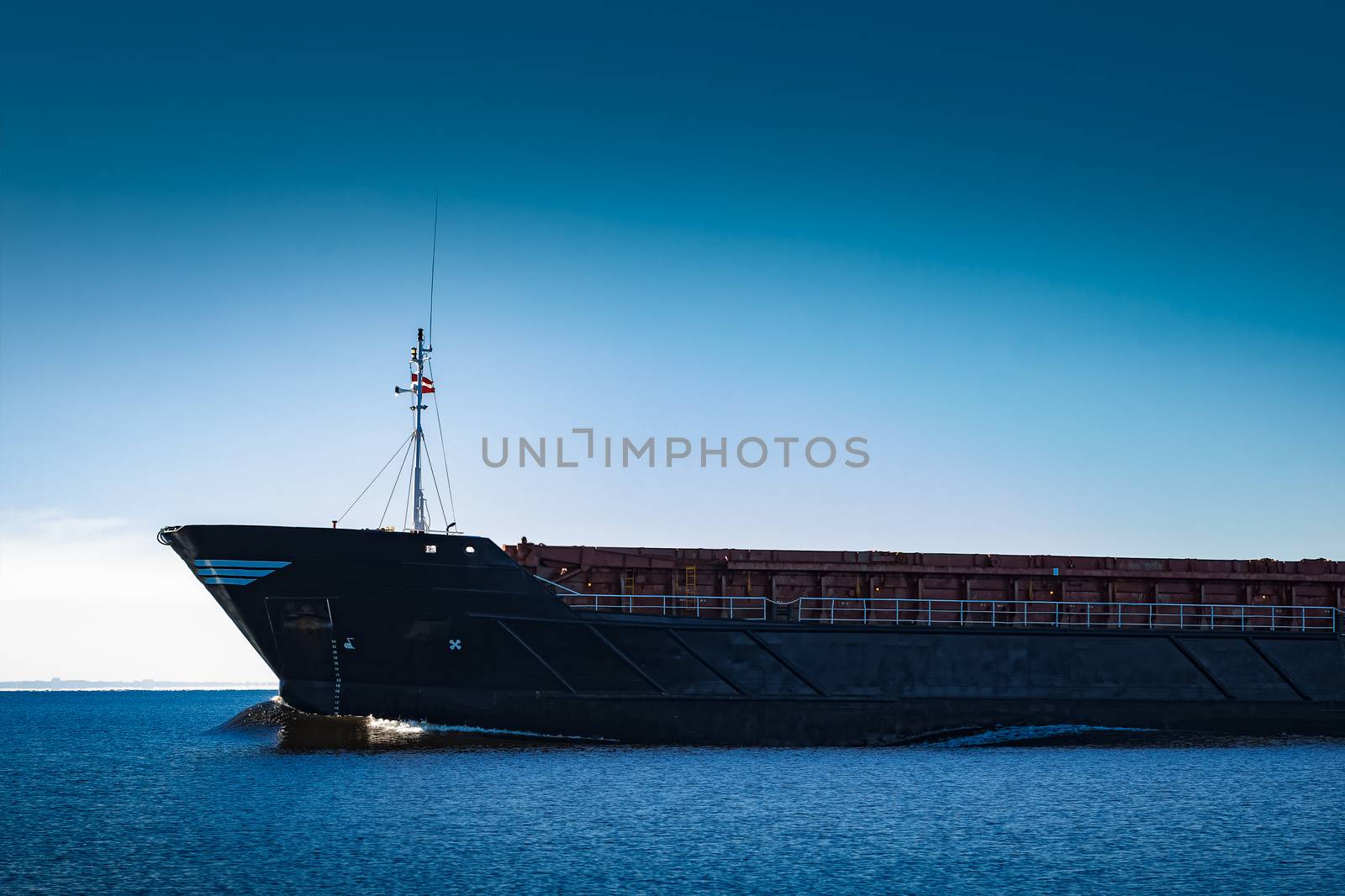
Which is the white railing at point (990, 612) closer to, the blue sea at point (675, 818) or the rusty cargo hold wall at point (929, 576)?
the rusty cargo hold wall at point (929, 576)

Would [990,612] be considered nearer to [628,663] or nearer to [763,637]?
[763,637]

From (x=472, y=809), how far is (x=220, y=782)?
638 cm

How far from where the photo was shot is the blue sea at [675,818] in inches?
559

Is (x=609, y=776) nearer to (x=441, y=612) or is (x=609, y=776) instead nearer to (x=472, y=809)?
(x=472, y=809)

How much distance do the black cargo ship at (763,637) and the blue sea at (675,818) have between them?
794mm

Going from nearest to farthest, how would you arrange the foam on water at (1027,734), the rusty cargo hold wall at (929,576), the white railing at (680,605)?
the white railing at (680,605), the foam on water at (1027,734), the rusty cargo hold wall at (929,576)

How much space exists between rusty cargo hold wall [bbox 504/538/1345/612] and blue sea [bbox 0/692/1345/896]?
4245 millimetres

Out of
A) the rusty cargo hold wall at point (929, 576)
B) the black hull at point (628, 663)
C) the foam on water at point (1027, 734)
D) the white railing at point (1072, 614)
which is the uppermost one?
the rusty cargo hold wall at point (929, 576)

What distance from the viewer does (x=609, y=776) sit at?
67.5 feet

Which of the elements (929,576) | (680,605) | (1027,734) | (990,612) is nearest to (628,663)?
(680,605)

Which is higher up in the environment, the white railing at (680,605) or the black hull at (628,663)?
the white railing at (680,605)

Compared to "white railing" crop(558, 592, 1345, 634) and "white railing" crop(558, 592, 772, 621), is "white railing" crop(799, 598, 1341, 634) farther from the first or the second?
"white railing" crop(558, 592, 772, 621)

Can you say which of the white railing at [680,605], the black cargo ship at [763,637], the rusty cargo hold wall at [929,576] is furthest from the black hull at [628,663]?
the rusty cargo hold wall at [929,576]

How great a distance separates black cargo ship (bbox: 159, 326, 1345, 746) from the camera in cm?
2269
